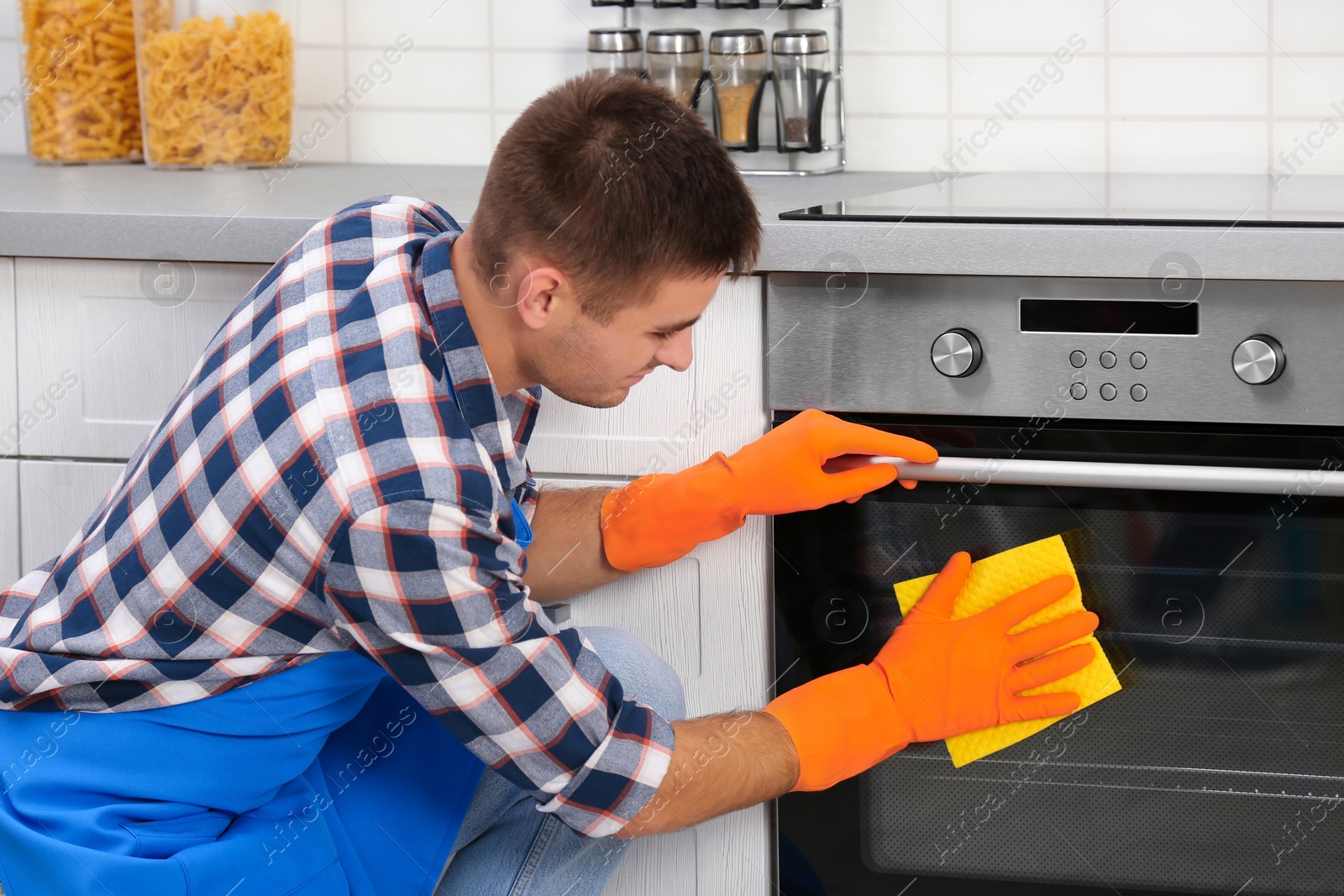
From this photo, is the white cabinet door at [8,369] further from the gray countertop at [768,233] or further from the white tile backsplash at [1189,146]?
the white tile backsplash at [1189,146]

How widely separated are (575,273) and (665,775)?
0.38m

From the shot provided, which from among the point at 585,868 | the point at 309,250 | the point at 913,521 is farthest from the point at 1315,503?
the point at 309,250

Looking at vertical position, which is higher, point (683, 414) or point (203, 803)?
point (683, 414)

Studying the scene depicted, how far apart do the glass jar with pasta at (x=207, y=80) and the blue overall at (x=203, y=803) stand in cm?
90

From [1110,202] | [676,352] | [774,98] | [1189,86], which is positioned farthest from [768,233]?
[1189,86]

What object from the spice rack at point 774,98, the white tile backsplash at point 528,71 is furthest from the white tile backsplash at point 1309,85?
the white tile backsplash at point 528,71

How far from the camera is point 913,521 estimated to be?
3.51ft

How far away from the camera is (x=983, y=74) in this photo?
1565 mm

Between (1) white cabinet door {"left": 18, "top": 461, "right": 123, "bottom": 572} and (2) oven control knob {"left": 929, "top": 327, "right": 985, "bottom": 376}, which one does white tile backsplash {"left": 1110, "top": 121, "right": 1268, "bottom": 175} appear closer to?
(2) oven control knob {"left": 929, "top": 327, "right": 985, "bottom": 376}

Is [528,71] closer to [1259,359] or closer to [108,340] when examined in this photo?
[108,340]

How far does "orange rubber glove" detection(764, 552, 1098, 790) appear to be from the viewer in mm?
1021

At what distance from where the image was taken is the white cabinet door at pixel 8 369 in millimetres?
1223

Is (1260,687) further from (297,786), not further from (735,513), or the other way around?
(297,786)

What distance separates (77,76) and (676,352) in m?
1.21
